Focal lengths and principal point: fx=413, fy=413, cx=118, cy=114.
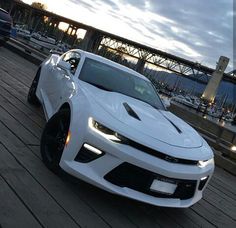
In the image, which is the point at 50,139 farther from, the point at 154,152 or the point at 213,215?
the point at 213,215

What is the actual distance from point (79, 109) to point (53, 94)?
1.73 metres

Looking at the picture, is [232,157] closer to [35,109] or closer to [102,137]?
[35,109]

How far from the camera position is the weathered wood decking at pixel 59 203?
350 cm

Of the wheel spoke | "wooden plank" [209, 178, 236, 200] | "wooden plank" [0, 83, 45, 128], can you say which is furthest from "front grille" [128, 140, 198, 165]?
"wooden plank" [0, 83, 45, 128]

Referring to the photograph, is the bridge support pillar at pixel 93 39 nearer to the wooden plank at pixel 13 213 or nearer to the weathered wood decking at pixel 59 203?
the weathered wood decking at pixel 59 203

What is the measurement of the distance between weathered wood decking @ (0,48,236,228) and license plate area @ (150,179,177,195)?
1.24ft

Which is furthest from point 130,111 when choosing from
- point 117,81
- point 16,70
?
point 16,70

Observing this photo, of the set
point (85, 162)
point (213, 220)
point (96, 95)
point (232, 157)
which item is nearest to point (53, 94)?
point (96, 95)

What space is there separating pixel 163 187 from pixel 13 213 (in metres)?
1.41

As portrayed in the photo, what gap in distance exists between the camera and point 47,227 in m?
3.30

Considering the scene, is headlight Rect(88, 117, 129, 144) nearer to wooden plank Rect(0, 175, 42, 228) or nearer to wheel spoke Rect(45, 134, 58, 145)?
wheel spoke Rect(45, 134, 58, 145)

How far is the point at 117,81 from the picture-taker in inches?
222

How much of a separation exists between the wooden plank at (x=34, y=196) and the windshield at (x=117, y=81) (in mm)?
1534

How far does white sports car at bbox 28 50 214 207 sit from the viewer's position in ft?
12.6
